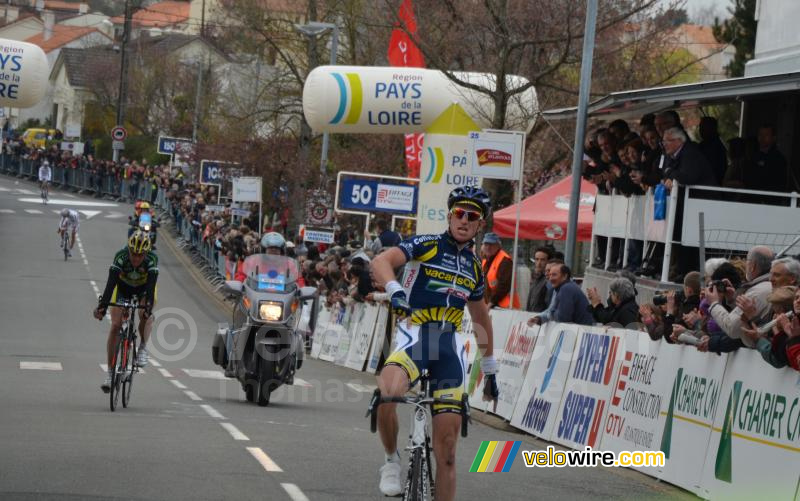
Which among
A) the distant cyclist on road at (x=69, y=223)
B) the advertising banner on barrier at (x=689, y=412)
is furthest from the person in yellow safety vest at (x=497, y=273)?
the distant cyclist on road at (x=69, y=223)

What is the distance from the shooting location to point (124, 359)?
15656 millimetres

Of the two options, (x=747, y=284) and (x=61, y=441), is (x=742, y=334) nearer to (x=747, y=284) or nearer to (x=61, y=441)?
(x=747, y=284)

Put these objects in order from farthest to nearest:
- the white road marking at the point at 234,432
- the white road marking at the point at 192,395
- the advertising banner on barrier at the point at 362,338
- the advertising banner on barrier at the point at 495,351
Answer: the advertising banner on barrier at the point at 362,338, the advertising banner on barrier at the point at 495,351, the white road marking at the point at 192,395, the white road marking at the point at 234,432

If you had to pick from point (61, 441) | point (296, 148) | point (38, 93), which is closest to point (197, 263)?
point (296, 148)

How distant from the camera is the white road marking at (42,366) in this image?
21609 millimetres

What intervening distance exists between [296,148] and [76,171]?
123ft

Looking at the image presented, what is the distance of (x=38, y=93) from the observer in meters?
20.6

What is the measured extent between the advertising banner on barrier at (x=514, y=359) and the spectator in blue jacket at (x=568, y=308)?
43 centimetres

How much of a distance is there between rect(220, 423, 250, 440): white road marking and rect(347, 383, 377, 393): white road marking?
24.9 ft

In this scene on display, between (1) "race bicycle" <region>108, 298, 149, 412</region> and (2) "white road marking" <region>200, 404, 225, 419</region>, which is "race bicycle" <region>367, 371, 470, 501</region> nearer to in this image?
(2) "white road marking" <region>200, 404, 225, 419</region>

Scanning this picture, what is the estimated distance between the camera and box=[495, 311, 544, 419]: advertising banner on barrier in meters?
17.2

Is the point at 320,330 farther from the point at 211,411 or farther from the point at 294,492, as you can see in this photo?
the point at 294,492

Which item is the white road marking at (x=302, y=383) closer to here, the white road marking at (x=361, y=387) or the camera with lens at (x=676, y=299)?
the white road marking at (x=361, y=387)

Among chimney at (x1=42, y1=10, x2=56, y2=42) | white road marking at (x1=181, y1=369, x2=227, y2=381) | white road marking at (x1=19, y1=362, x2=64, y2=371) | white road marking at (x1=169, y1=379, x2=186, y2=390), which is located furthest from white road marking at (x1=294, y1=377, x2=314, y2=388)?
chimney at (x1=42, y1=10, x2=56, y2=42)
